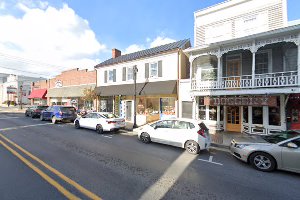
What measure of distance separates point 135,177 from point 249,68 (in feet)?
38.1

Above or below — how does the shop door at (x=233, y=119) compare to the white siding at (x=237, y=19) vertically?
below

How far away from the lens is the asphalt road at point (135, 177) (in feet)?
13.5

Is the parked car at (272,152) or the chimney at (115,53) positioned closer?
the parked car at (272,152)

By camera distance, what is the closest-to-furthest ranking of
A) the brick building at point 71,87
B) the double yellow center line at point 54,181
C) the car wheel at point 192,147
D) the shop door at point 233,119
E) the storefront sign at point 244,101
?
1. the double yellow center line at point 54,181
2. the car wheel at point 192,147
3. the storefront sign at point 244,101
4. the shop door at point 233,119
5. the brick building at point 71,87

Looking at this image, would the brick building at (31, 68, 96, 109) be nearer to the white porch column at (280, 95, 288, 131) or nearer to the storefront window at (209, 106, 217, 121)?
the storefront window at (209, 106, 217, 121)

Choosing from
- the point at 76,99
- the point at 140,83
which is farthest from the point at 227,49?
the point at 76,99

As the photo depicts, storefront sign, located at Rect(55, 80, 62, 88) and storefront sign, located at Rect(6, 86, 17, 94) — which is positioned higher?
storefront sign, located at Rect(6, 86, 17, 94)

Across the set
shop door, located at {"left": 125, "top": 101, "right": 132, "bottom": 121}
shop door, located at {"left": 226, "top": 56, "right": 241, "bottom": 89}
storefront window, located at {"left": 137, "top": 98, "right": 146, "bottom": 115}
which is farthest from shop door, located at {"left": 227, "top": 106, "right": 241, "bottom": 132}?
shop door, located at {"left": 125, "top": 101, "right": 132, "bottom": 121}

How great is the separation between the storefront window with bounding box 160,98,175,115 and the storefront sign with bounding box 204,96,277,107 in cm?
361

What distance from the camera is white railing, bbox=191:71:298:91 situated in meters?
9.91

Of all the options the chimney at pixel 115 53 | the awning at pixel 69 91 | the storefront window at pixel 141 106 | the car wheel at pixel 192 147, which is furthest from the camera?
the awning at pixel 69 91

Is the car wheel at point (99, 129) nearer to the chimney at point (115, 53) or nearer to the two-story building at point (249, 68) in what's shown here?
the two-story building at point (249, 68)

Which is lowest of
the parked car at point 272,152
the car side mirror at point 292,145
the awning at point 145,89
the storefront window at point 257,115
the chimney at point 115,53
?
the parked car at point 272,152

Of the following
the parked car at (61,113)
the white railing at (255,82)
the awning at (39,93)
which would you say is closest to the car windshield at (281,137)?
the white railing at (255,82)
